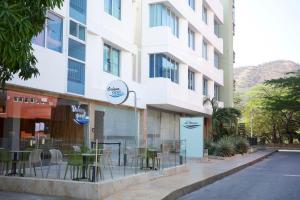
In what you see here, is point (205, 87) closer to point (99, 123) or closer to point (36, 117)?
point (99, 123)

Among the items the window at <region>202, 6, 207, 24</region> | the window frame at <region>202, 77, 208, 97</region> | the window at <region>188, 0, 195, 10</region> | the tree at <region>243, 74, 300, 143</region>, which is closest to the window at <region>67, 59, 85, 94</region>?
the window at <region>188, 0, 195, 10</region>

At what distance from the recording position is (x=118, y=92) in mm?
17125

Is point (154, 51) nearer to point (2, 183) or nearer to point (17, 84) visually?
point (17, 84)

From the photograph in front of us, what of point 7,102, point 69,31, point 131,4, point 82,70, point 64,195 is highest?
point 131,4

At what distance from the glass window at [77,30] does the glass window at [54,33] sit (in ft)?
3.21

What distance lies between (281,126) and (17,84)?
2280 inches

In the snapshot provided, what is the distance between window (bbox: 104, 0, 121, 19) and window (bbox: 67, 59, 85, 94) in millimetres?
4940

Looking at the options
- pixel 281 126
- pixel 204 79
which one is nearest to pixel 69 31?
pixel 204 79

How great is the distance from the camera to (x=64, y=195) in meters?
11.5

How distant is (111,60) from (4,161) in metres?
14.0

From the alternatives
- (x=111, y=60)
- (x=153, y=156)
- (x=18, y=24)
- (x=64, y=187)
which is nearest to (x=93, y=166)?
(x=64, y=187)

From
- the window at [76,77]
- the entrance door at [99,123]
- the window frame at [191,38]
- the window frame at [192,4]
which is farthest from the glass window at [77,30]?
the window frame at [192,4]

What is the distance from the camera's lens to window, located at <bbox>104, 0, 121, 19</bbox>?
25531 mm

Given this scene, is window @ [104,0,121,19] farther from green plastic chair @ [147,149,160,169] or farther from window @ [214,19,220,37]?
window @ [214,19,220,37]
